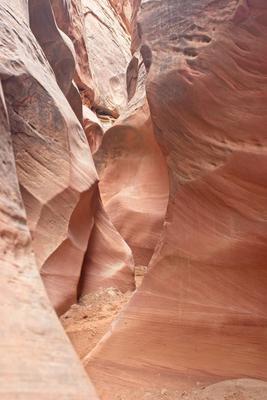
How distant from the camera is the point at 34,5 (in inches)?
289

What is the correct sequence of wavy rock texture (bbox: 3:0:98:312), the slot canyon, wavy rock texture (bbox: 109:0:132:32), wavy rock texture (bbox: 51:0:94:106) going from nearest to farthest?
the slot canyon, wavy rock texture (bbox: 3:0:98:312), wavy rock texture (bbox: 51:0:94:106), wavy rock texture (bbox: 109:0:132:32)

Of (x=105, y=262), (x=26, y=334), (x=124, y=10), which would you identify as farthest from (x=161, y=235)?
(x=124, y=10)

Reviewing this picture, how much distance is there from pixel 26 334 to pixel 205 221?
6.76ft

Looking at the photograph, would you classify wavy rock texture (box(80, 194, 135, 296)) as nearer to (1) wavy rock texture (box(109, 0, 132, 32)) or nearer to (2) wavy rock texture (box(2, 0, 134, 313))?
(2) wavy rock texture (box(2, 0, 134, 313))

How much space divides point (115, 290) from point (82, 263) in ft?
1.74

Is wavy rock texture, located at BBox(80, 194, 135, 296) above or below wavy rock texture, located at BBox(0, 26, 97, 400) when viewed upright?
below

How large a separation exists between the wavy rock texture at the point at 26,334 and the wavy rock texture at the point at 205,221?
1.47m

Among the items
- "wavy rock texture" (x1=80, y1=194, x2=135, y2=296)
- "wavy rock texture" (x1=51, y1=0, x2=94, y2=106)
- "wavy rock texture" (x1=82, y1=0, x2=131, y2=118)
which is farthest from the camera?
"wavy rock texture" (x1=82, y1=0, x2=131, y2=118)

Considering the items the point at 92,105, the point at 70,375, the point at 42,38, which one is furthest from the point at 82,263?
the point at 92,105

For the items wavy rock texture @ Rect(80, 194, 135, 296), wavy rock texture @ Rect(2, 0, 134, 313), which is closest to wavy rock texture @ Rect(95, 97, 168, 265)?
wavy rock texture @ Rect(80, 194, 135, 296)

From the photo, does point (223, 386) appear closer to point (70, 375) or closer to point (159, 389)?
point (159, 389)

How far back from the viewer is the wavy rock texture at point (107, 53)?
47.2ft

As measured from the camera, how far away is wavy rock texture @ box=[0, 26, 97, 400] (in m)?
1.85

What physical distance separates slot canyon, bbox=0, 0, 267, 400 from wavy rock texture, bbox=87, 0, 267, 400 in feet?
0.03
